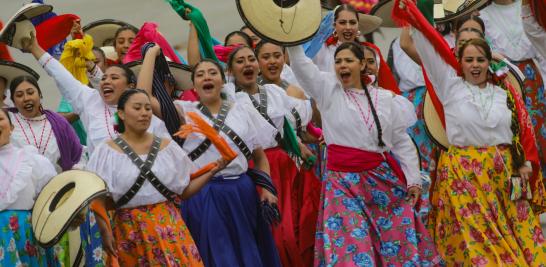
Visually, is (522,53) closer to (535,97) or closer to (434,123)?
(535,97)

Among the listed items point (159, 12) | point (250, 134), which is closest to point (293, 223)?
point (250, 134)

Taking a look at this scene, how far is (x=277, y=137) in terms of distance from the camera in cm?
923

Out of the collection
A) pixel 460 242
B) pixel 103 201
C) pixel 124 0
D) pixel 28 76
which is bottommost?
pixel 460 242

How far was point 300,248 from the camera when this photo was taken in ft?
30.1

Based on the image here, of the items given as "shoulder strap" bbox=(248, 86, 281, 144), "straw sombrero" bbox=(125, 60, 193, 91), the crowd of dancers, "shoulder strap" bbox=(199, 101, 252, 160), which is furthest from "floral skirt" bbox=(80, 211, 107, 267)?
"shoulder strap" bbox=(248, 86, 281, 144)

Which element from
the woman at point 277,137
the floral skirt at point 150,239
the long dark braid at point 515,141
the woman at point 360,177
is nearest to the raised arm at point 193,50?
the woman at point 277,137

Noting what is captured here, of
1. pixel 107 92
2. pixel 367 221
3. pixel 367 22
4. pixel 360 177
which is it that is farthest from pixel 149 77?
pixel 367 22

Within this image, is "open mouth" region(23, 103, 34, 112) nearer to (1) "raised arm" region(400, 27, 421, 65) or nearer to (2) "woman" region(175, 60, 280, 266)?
(2) "woman" region(175, 60, 280, 266)

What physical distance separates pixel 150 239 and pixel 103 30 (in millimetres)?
3467

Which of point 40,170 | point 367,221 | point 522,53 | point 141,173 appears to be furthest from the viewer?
point 522,53

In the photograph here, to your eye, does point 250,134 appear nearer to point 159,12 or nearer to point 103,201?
point 103,201

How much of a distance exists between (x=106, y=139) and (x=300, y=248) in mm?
1607

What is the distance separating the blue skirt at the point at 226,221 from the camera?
849 centimetres

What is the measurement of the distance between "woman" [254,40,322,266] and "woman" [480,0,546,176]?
214cm
